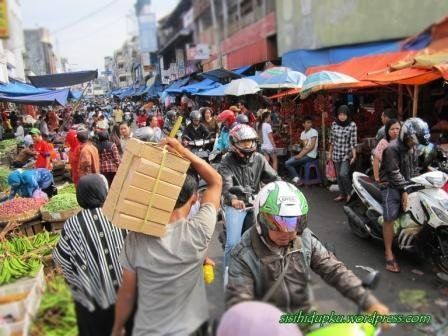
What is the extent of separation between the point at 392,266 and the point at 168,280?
3428 mm

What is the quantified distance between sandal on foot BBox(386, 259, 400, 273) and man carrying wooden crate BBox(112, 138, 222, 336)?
315 centimetres

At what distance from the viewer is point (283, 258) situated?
217 cm

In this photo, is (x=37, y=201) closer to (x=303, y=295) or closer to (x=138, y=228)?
(x=138, y=228)

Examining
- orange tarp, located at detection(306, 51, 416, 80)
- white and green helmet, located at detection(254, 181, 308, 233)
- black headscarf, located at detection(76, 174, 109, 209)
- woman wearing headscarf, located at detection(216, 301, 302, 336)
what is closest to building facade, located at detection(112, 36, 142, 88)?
black headscarf, located at detection(76, 174, 109, 209)

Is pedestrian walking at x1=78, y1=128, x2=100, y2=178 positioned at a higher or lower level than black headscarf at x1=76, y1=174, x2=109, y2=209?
lower

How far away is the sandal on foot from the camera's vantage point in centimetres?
452

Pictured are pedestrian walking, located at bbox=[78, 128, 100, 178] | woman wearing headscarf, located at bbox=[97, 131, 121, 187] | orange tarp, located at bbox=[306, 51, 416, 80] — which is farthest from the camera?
orange tarp, located at bbox=[306, 51, 416, 80]

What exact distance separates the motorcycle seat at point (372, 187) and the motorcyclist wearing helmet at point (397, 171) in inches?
16.1

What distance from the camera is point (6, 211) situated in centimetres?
564

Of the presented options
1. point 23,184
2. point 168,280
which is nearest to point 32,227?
point 23,184

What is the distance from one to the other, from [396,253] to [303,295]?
138 inches

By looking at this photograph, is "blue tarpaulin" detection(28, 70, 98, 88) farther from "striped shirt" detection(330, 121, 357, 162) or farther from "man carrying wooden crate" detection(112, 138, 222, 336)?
"man carrying wooden crate" detection(112, 138, 222, 336)

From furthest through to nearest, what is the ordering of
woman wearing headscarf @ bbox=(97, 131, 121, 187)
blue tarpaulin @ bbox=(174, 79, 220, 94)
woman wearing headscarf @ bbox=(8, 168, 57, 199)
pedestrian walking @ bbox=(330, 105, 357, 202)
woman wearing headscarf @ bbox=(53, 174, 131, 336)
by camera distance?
blue tarpaulin @ bbox=(174, 79, 220, 94) < pedestrian walking @ bbox=(330, 105, 357, 202) < woman wearing headscarf @ bbox=(97, 131, 121, 187) < woman wearing headscarf @ bbox=(8, 168, 57, 199) < woman wearing headscarf @ bbox=(53, 174, 131, 336)

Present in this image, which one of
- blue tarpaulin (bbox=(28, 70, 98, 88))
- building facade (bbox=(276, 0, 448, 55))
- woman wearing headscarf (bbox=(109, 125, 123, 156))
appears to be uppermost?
building facade (bbox=(276, 0, 448, 55))
